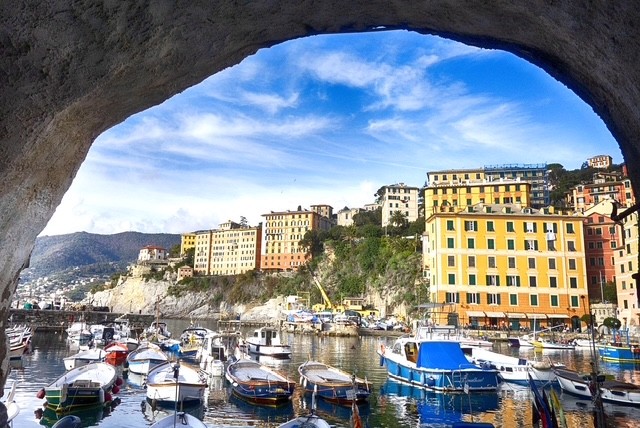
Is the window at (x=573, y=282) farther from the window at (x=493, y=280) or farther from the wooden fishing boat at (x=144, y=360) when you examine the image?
the wooden fishing boat at (x=144, y=360)

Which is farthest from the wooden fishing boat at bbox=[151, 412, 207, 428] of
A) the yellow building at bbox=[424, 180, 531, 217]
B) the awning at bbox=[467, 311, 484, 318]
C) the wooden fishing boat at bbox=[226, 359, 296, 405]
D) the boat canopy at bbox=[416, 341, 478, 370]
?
the yellow building at bbox=[424, 180, 531, 217]

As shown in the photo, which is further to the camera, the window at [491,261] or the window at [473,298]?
the window at [491,261]

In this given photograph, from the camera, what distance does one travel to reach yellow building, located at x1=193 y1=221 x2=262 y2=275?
139375 millimetres

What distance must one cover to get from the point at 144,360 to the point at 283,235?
104 m

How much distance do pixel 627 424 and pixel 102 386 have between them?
2122 centimetres

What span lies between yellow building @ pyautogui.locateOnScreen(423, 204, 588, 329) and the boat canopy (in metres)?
31.2

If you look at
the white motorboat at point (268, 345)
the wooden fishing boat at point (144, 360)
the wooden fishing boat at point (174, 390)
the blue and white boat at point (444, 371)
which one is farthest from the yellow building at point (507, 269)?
the wooden fishing boat at point (174, 390)

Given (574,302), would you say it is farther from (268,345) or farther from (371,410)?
(371,410)

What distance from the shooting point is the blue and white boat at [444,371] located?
23531 mm

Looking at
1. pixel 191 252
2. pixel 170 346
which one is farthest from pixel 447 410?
pixel 191 252

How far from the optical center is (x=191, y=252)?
159875mm

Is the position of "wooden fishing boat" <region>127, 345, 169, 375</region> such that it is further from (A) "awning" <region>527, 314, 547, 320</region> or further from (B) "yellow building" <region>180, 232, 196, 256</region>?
(B) "yellow building" <region>180, 232, 196, 256</region>

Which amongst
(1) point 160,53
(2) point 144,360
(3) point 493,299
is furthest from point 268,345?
(1) point 160,53

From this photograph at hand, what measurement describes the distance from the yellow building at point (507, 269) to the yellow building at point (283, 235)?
248 feet
